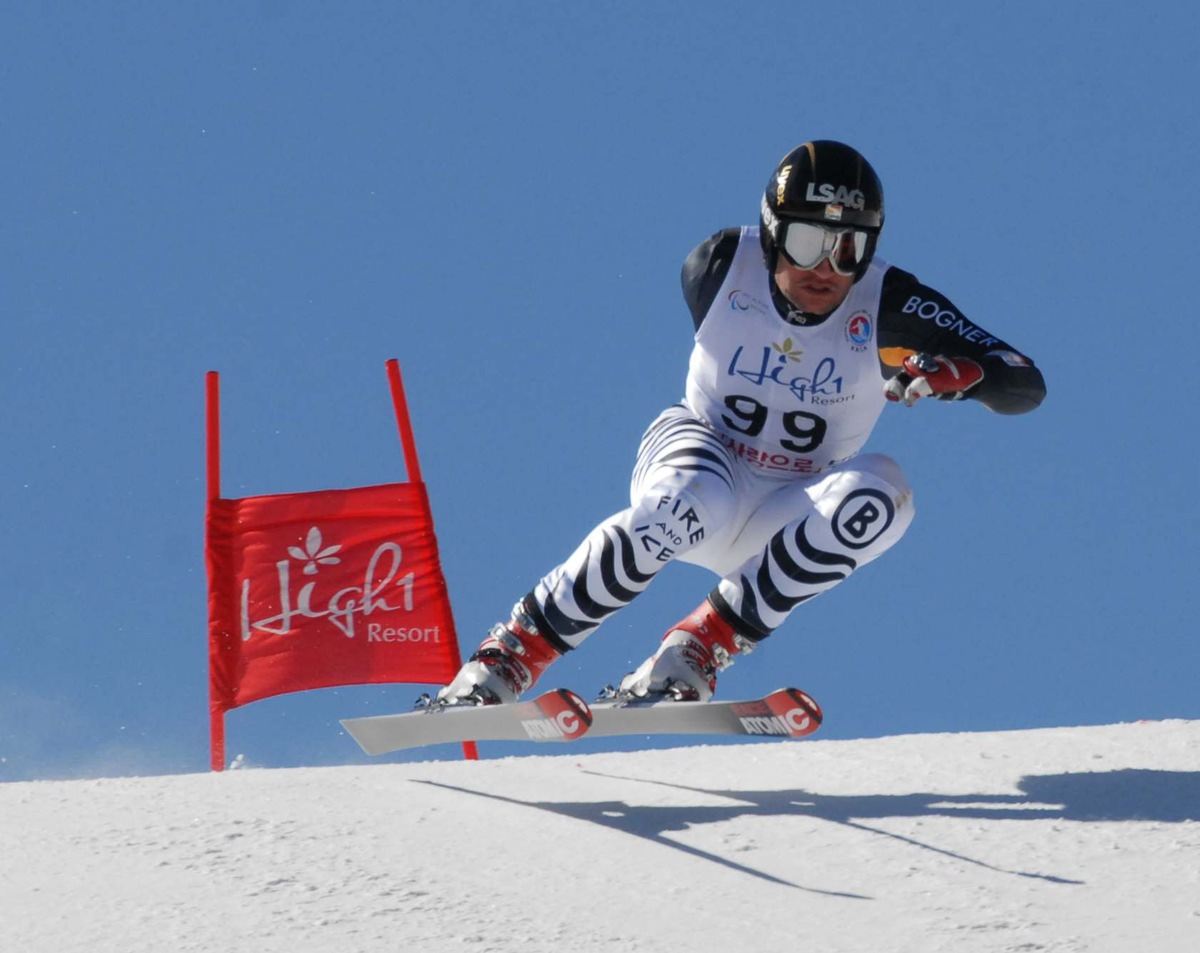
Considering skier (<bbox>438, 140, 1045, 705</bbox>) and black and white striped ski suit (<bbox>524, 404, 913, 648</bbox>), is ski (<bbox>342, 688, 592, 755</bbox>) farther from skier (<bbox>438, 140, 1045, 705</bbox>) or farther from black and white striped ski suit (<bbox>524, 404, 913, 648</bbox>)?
black and white striped ski suit (<bbox>524, 404, 913, 648</bbox>)

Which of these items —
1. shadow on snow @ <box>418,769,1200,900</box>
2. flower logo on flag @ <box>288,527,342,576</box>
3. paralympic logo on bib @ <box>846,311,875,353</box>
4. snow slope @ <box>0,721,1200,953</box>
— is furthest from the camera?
flower logo on flag @ <box>288,527,342,576</box>

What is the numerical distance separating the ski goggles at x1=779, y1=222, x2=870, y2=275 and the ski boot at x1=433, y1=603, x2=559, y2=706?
1464mm

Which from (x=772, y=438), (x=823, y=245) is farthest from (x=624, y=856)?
(x=823, y=245)

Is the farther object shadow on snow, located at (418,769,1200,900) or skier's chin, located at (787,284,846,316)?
skier's chin, located at (787,284,846,316)

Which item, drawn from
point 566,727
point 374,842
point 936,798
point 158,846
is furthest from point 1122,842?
point 158,846

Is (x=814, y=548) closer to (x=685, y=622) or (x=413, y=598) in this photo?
(x=685, y=622)

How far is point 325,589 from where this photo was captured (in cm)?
775

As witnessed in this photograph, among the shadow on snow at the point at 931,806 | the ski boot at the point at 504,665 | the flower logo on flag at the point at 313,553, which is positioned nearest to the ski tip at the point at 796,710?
the shadow on snow at the point at 931,806

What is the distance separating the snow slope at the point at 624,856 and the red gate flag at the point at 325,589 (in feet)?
6.56

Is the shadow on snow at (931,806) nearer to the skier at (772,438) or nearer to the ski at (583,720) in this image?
the ski at (583,720)

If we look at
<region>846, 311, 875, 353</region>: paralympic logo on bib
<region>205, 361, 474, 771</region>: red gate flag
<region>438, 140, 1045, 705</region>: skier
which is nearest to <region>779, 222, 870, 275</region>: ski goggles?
<region>438, 140, 1045, 705</region>: skier

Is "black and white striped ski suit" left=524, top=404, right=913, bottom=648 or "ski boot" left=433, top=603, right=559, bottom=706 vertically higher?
"black and white striped ski suit" left=524, top=404, right=913, bottom=648

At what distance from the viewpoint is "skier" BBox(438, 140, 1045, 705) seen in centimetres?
530

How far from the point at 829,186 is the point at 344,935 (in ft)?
9.20
